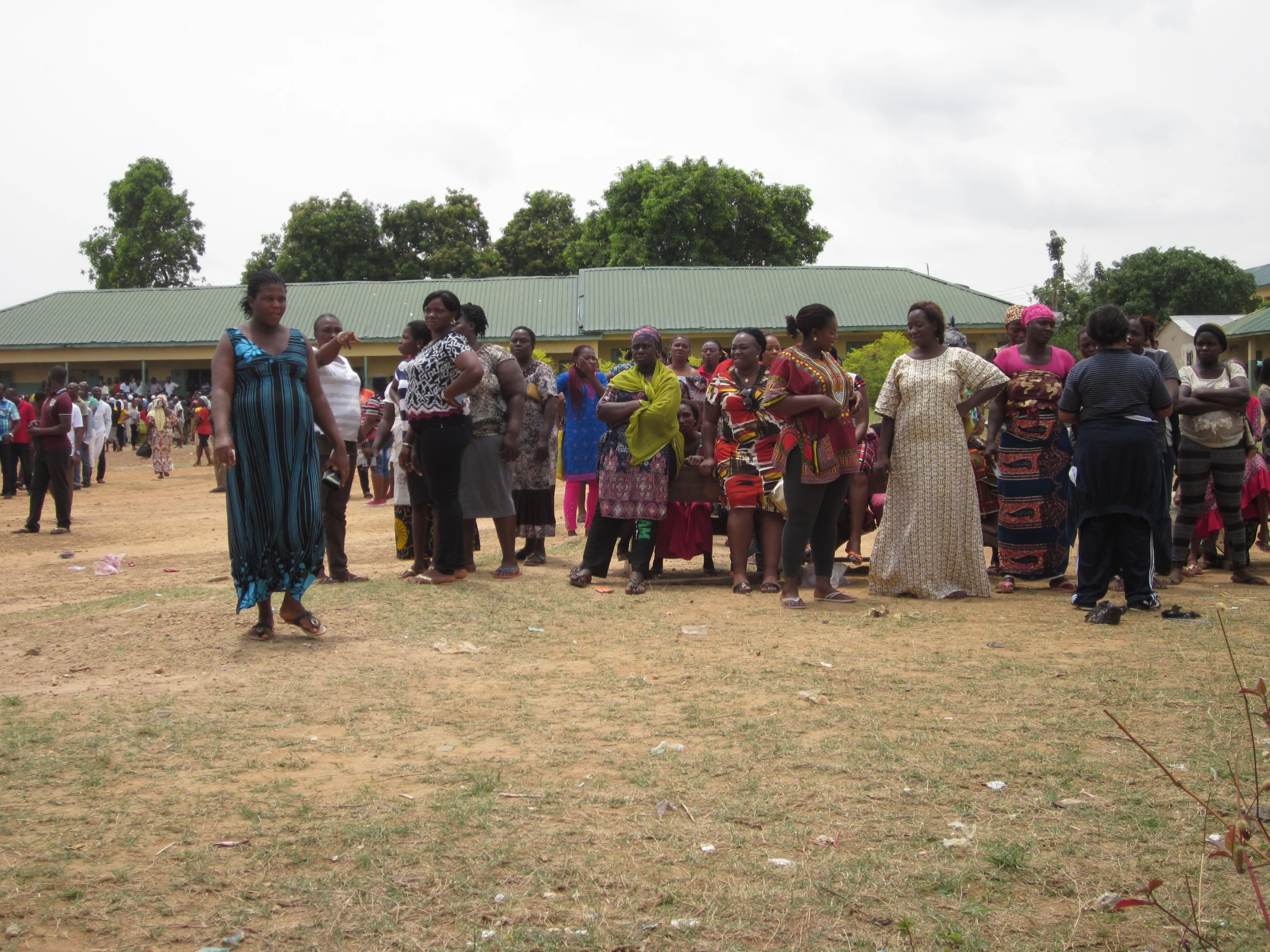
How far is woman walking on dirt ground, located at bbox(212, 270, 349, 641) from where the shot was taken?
6.05m

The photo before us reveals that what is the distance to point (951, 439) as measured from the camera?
297 inches

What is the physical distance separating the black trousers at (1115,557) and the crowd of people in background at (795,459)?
0.04 feet

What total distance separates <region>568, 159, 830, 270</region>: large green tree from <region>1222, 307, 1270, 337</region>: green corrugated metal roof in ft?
55.2

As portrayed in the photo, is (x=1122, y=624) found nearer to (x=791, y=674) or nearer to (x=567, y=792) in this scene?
(x=791, y=674)

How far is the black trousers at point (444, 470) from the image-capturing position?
7.91 metres

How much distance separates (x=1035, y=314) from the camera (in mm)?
7918

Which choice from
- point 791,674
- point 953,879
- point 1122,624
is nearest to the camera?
point 953,879

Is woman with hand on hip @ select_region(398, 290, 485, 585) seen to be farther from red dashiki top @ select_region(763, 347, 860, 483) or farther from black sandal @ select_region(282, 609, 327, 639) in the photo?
red dashiki top @ select_region(763, 347, 860, 483)

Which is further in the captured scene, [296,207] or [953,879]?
[296,207]

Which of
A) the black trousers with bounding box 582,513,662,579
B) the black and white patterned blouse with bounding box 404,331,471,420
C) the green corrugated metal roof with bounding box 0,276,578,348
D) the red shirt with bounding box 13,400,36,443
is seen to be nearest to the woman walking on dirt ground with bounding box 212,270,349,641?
the black and white patterned blouse with bounding box 404,331,471,420

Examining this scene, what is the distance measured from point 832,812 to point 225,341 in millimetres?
4107

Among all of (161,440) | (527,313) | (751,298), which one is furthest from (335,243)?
(161,440)

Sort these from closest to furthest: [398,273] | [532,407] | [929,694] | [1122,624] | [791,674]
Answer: [929,694] < [791,674] < [1122,624] < [532,407] < [398,273]

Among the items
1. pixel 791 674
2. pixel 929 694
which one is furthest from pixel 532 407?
pixel 929 694
